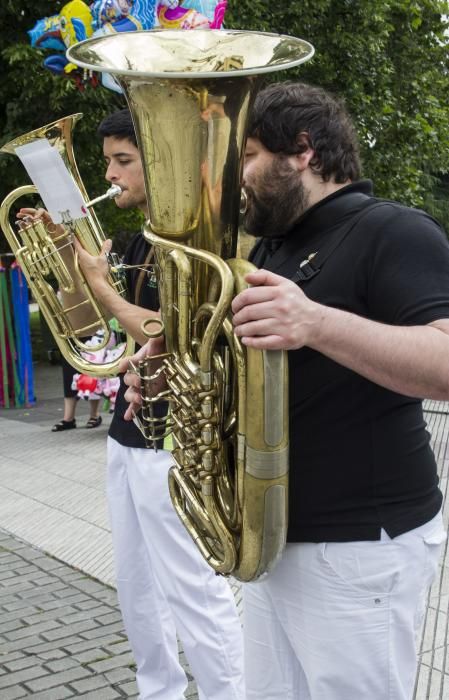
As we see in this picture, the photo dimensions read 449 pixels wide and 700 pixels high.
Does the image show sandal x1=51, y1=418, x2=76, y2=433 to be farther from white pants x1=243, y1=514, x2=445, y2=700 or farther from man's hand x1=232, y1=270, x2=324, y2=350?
man's hand x1=232, y1=270, x2=324, y2=350

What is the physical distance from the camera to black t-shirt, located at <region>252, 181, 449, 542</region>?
1.66 meters

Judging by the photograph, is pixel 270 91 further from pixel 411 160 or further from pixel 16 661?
pixel 411 160

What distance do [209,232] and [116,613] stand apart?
8.88 ft

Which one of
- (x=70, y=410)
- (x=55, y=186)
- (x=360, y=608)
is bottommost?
(x=70, y=410)

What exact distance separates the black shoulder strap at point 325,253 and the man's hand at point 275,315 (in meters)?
0.24

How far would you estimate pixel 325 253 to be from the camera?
1734 mm

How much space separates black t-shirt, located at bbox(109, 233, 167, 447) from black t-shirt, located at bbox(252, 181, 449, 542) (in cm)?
97

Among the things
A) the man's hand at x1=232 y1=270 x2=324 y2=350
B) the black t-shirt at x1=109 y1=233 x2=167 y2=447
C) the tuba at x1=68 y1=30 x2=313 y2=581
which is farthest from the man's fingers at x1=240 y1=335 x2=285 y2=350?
the black t-shirt at x1=109 y1=233 x2=167 y2=447

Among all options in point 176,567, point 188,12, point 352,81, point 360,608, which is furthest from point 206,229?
point 352,81

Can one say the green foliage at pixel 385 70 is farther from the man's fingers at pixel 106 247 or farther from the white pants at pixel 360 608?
the white pants at pixel 360 608

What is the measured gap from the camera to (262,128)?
1814 mm

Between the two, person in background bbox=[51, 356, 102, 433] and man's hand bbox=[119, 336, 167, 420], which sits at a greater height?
man's hand bbox=[119, 336, 167, 420]

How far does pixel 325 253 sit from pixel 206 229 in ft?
0.82

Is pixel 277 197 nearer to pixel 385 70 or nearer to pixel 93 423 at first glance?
pixel 93 423
